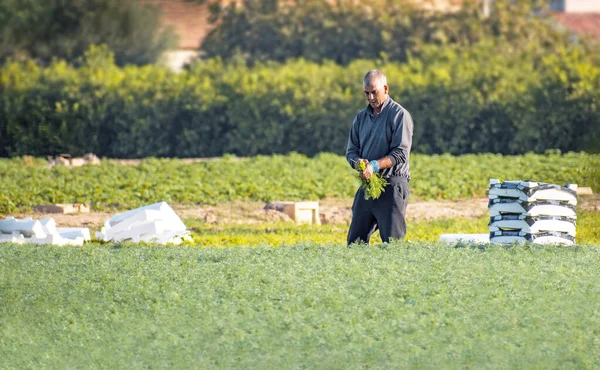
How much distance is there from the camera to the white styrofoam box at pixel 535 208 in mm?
9578

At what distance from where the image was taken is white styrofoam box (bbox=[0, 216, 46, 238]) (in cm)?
1104

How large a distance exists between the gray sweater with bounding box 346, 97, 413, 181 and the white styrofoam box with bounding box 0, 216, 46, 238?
12.1ft

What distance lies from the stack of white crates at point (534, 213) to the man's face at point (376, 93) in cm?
154

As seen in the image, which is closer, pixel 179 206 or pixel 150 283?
pixel 150 283

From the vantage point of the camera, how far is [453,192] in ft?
54.4

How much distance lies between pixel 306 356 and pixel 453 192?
10.7 meters

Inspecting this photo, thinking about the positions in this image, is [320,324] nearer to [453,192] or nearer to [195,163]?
[453,192]

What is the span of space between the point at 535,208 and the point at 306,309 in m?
3.43

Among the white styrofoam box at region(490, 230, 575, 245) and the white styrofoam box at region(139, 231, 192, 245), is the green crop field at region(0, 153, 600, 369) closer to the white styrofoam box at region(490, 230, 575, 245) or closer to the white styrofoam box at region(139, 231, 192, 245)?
the white styrofoam box at region(490, 230, 575, 245)

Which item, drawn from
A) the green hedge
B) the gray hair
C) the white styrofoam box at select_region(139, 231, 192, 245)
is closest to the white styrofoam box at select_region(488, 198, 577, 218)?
the gray hair

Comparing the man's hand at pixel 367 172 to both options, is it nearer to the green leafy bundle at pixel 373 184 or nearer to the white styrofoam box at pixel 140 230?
the green leafy bundle at pixel 373 184

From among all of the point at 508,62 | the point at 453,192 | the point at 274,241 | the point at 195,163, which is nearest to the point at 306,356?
the point at 274,241

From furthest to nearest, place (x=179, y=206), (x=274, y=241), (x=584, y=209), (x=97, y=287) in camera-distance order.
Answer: (x=179, y=206) → (x=584, y=209) → (x=274, y=241) → (x=97, y=287)

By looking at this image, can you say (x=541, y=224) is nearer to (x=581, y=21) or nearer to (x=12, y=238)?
(x=12, y=238)
